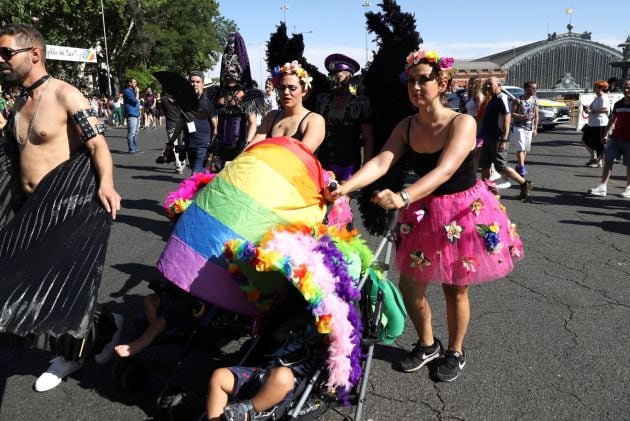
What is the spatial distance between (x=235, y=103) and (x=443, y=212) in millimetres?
3272

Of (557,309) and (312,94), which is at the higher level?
(312,94)

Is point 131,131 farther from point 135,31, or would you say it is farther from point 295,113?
point 135,31

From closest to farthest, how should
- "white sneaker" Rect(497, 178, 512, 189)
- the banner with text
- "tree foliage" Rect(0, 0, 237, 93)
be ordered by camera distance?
"white sneaker" Rect(497, 178, 512, 189), the banner with text, "tree foliage" Rect(0, 0, 237, 93)

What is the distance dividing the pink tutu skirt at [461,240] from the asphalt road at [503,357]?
0.66 meters

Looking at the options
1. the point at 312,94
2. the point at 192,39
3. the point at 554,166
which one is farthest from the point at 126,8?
the point at 312,94

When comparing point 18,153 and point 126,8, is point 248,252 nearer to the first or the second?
point 18,153

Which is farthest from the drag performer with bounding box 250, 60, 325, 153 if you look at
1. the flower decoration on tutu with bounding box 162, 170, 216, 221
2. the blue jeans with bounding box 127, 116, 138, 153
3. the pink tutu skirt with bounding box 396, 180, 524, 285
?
the blue jeans with bounding box 127, 116, 138, 153

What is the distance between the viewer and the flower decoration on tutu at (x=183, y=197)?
2.96m

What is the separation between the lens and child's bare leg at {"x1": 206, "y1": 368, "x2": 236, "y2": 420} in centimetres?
232

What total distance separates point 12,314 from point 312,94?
3042 millimetres

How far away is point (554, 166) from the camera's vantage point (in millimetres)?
12078

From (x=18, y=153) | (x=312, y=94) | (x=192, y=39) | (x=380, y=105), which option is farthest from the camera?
(x=192, y=39)

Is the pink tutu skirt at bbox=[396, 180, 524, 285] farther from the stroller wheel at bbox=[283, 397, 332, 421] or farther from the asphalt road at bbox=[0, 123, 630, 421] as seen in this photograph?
the stroller wheel at bbox=[283, 397, 332, 421]

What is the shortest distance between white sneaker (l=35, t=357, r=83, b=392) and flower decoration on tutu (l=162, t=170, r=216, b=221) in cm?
111
